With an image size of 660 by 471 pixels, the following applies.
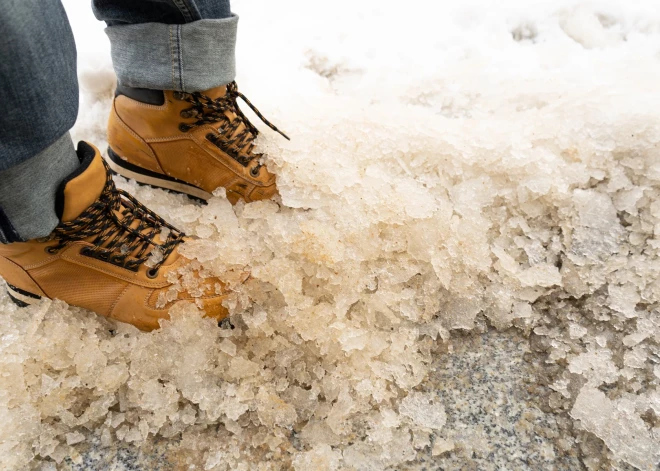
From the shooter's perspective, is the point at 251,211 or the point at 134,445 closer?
the point at 134,445

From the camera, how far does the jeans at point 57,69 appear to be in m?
0.87

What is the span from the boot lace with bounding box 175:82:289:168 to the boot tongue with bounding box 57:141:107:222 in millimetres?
386

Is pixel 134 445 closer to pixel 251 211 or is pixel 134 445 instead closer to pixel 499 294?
pixel 251 211

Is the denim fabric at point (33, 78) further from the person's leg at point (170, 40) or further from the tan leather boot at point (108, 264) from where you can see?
the person's leg at point (170, 40)

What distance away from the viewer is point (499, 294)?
1.51 meters

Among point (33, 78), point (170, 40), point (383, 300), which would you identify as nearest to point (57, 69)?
point (33, 78)

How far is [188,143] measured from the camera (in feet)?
5.30

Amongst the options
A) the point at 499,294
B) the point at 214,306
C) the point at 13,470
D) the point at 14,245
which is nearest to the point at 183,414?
the point at 214,306

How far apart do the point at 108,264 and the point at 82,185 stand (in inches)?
10.5

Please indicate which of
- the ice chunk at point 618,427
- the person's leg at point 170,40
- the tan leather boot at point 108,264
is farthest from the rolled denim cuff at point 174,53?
the ice chunk at point 618,427

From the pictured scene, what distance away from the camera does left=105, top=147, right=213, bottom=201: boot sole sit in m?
1.72

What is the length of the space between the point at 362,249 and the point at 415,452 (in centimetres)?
61

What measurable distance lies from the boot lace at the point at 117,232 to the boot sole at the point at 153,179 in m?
0.28

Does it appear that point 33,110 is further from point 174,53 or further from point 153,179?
point 153,179
